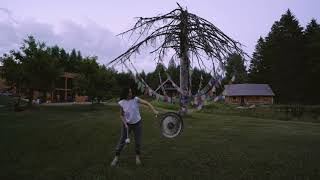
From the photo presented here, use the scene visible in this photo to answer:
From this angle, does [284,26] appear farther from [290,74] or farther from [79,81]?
[79,81]

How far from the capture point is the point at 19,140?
13430mm

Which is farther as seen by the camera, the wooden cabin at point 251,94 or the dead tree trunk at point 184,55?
the wooden cabin at point 251,94

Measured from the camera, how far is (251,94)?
7956 centimetres

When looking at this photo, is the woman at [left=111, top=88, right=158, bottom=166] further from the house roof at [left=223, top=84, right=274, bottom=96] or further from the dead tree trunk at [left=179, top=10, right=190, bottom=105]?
the house roof at [left=223, top=84, right=274, bottom=96]

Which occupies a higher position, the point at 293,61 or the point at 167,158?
the point at 293,61

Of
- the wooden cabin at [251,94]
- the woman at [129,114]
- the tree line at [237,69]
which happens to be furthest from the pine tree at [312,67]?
the woman at [129,114]

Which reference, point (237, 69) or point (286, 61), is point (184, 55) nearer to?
point (237, 69)

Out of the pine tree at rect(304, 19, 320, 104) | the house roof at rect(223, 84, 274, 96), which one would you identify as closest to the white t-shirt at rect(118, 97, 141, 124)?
the pine tree at rect(304, 19, 320, 104)

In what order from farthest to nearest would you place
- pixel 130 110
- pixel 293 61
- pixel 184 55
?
pixel 293 61, pixel 184 55, pixel 130 110

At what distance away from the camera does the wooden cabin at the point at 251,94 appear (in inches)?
3137

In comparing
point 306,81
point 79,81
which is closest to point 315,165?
point 79,81

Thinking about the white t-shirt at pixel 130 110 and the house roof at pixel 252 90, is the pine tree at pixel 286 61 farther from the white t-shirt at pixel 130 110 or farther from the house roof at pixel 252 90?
the white t-shirt at pixel 130 110

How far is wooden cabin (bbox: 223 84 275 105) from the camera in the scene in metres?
79.7

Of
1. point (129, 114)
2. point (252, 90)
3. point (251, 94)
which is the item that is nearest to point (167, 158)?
point (129, 114)
